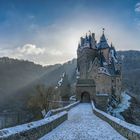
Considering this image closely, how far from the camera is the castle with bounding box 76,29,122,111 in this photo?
5106cm

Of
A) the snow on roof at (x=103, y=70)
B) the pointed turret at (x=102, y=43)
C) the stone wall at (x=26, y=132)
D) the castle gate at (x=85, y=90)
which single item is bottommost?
the stone wall at (x=26, y=132)

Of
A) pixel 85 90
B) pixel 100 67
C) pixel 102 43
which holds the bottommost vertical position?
pixel 85 90

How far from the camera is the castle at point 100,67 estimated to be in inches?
2010

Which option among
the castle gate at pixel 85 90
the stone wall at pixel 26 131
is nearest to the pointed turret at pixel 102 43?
the castle gate at pixel 85 90

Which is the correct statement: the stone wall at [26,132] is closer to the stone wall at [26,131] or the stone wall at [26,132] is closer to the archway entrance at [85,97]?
the stone wall at [26,131]

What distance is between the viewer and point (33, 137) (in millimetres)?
8766

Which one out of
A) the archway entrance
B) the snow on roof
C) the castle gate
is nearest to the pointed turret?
the snow on roof

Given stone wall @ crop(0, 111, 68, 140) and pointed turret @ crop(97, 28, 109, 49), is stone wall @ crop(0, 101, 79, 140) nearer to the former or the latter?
stone wall @ crop(0, 111, 68, 140)

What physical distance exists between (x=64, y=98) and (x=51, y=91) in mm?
3694

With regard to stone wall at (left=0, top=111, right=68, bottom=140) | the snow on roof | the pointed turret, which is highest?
the pointed turret

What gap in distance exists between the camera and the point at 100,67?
172 ft

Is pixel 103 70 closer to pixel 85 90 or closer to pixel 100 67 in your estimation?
pixel 100 67

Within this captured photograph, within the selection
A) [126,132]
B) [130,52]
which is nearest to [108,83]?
[126,132]

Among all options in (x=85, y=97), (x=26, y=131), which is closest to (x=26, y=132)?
(x=26, y=131)
